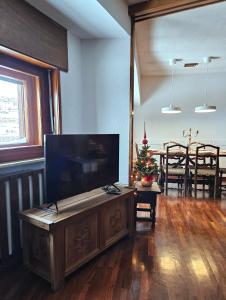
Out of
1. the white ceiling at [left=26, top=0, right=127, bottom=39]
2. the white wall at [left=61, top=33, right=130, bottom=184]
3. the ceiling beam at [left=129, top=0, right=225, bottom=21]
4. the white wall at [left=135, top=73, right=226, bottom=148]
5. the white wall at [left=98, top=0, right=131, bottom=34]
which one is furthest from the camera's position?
the white wall at [left=135, top=73, right=226, bottom=148]

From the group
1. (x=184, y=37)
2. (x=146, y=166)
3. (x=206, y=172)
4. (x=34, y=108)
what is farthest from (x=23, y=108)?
(x=206, y=172)

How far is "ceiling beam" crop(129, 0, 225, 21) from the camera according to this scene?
2.26 metres

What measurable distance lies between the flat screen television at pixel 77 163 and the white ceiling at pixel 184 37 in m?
1.70

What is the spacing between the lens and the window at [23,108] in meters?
2.01

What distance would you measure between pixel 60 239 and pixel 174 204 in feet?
8.31

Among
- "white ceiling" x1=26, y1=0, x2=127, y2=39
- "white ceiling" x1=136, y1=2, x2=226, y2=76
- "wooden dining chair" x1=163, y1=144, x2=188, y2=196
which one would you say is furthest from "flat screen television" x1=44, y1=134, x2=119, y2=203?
"wooden dining chair" x1=163, y1=144, x2=188, y2=196

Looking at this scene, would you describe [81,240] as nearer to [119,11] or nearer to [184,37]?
[119,11]

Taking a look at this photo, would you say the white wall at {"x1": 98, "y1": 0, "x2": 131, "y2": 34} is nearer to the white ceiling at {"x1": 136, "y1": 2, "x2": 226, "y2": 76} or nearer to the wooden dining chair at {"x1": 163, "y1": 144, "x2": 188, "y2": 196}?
the white ceiling at {"x1": 136, "y1": 2, "x2": 226, "y2": 76}

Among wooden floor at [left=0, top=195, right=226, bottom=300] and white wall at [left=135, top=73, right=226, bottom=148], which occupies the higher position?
white wall at [left=135, top=73, right=226, bottom=148]

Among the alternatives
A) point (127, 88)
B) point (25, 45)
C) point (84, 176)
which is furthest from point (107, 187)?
point (25, 45)

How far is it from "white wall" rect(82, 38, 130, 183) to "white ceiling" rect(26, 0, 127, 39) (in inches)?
5.6

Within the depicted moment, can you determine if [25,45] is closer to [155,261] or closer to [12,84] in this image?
[12,84]

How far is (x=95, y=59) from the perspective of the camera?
2.70 metres

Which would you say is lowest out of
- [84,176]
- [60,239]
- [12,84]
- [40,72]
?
[60,239]
